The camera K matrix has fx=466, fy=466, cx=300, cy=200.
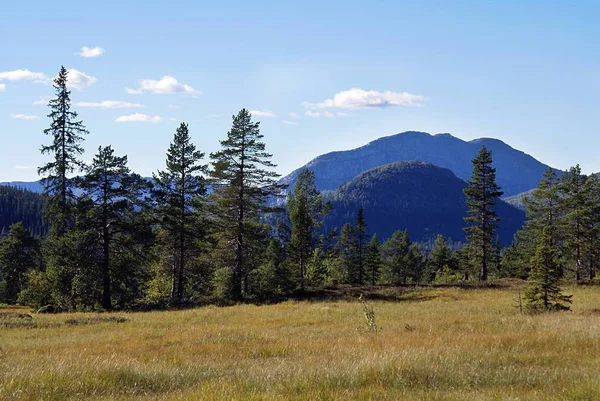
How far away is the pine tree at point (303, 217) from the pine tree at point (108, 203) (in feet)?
63.0

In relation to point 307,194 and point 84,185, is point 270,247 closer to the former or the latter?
point 307,194

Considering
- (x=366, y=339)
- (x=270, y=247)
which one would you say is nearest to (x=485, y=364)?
(x=366, y=339)

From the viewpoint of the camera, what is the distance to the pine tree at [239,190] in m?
34.6

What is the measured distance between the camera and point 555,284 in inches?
837

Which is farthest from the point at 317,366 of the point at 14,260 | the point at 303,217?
the point at 14,260

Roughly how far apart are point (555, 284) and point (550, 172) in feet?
114

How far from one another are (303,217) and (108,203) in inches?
945

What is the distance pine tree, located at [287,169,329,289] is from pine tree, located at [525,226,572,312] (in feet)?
86.0

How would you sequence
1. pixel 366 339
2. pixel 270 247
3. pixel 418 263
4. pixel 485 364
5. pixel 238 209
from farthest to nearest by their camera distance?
pixel 418 263, pixel 270 247, pixel 238 209, pixel 366 339, pixel 485 364

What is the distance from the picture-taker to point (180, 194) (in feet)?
119

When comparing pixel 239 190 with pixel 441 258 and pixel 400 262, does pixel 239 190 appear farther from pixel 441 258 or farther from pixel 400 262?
pixel 441 258

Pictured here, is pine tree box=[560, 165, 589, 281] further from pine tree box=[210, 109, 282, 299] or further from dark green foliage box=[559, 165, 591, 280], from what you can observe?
pine tree box=[210, 109, 282, 299]

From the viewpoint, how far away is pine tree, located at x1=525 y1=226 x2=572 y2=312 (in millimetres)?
19969

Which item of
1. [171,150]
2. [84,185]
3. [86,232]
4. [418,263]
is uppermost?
[171,150]
